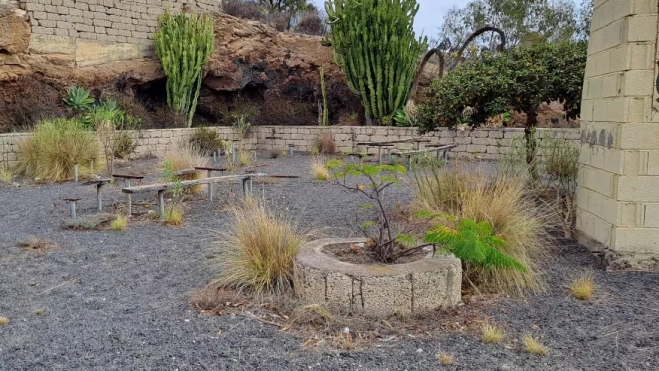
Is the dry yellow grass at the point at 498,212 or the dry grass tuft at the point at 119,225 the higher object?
the dry yellow grass at the point at 498,212

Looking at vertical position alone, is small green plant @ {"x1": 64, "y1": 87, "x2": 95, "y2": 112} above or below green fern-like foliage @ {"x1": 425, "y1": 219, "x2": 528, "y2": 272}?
above

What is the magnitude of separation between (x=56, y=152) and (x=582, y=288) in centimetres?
873

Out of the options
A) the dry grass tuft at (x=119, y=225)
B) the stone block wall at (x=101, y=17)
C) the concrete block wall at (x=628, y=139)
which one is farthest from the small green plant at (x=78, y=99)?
the concrete block wall at (x=628, y=139)

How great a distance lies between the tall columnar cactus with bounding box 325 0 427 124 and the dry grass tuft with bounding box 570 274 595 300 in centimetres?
1159

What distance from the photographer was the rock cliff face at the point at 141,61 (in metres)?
12.5

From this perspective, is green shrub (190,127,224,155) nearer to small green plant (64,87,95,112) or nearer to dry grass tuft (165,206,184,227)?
small green plant (64,87,95,112)

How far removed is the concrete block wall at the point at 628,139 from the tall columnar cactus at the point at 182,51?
12.2 meters

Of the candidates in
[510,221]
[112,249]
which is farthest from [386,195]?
[112,249]

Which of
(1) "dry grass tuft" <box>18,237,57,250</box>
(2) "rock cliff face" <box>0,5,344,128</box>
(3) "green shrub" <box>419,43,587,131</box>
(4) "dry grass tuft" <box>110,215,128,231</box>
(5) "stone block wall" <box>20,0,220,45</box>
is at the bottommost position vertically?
(1) "dry grass tuft" <box>18,237,57,250</box>

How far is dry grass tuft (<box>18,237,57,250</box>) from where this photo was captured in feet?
16.3

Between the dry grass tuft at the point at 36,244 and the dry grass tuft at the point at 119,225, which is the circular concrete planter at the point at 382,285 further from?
the dry grass tuft at the point at 119,225

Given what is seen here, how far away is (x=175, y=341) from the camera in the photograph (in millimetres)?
2928

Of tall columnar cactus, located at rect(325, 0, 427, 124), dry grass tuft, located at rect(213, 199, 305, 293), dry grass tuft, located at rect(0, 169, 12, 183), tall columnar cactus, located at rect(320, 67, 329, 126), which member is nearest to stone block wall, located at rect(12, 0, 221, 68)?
tall columnar cactus, located at rect(320, 67, 329, 126)

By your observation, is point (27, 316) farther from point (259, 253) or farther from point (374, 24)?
point (374, 24)
